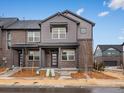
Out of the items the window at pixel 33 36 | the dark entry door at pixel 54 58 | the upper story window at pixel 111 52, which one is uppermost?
the window at pixel 33 36

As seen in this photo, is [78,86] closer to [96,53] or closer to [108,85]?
[108,85]

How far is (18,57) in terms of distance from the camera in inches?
1956

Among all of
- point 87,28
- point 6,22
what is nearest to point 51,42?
point 87,28

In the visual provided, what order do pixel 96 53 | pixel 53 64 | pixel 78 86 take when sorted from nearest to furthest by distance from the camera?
pixel 78 86 < pixel 53 64 < pixel 96 53

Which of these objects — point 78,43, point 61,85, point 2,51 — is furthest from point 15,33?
point 61,85

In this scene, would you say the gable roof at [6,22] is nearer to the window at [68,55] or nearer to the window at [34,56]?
the window at [34,56]

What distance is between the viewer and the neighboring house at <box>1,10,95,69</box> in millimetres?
45312

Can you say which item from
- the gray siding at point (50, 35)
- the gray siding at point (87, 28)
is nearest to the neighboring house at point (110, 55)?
the gray siding at point (87, 28)

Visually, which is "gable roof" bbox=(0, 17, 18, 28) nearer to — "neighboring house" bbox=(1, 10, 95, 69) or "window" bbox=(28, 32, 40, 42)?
"neighboring house" bbox=(1, 10, 95, 69)

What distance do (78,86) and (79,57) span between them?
1871 cm

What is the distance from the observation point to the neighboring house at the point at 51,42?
45.3 metres

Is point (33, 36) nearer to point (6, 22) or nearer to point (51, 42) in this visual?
point (51, 42)

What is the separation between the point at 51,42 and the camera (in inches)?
1809

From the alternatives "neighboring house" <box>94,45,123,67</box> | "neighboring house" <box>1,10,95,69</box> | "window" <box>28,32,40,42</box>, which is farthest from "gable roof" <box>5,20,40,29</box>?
"neighboring house" <box>94,45,123,67</box>
